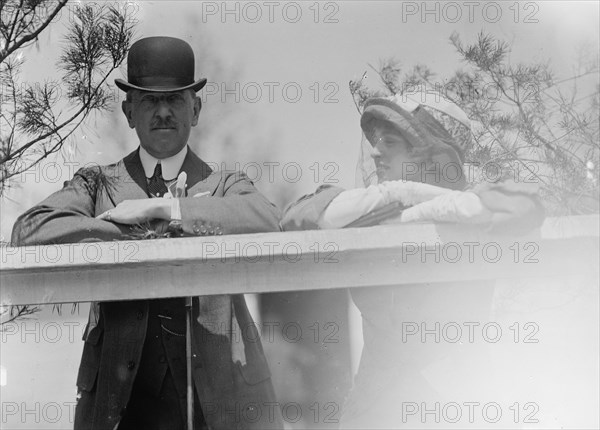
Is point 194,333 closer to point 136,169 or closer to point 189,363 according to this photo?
point 189,363

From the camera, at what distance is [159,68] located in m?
2.27

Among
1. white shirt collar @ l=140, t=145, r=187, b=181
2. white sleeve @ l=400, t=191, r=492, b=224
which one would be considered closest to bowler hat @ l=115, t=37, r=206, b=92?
white shirt collar @ l=140, t=145, r=187, b=181

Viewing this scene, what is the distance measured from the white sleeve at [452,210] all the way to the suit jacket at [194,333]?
1.12ft

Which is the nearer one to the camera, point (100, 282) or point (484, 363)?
point (100, 282)

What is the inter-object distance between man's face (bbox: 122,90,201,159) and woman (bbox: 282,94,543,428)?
0.37 m

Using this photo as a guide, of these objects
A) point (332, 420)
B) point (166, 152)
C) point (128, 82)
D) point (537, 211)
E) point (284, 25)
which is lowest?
point (332, 420)

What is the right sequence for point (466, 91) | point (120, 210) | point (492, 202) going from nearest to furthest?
point (492, 202) → point (120, 210) → point (466, 91)

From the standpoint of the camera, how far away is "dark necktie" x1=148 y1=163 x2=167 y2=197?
88.5 inches

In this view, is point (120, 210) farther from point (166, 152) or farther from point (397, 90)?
point (397, 90)

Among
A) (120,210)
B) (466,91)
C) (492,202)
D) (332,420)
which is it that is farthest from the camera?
(466,91)

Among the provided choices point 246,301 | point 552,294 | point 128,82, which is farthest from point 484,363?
point 128,82

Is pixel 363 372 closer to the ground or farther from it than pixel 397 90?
closer to the ground

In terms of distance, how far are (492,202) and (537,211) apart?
0.36 ft

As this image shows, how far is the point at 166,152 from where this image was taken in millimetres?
2273
